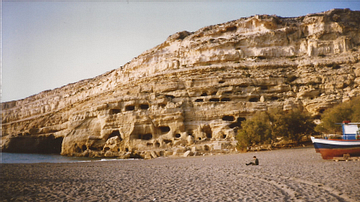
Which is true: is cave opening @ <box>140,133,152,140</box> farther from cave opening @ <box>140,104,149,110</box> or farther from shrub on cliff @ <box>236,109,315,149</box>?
shrub on cliff @ <box>236,109,315,149</box>

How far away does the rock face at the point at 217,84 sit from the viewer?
29109 millimetres

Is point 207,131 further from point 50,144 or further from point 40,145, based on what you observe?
point 40,145

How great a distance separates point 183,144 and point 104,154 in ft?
31.7

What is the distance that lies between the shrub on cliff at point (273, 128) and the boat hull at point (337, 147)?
931 centimetres

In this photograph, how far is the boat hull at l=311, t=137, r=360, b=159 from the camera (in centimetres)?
1377

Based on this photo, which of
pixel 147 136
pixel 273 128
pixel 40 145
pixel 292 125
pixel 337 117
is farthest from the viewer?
pixel 40 145

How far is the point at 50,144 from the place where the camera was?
153ft

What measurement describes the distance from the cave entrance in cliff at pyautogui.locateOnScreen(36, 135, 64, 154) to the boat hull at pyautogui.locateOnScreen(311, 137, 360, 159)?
1647 inches

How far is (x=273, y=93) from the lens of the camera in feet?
102

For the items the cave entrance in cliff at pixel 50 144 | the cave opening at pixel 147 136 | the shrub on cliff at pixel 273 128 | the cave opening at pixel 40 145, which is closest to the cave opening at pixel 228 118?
the shrub on cliff at pixel 273 128

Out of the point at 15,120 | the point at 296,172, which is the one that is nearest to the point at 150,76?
the point at 296,172

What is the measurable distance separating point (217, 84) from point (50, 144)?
109 feet

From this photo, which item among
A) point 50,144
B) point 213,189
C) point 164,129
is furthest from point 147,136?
point 213,189

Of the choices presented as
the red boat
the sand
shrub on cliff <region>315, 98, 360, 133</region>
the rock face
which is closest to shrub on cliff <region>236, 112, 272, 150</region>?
the rock face
